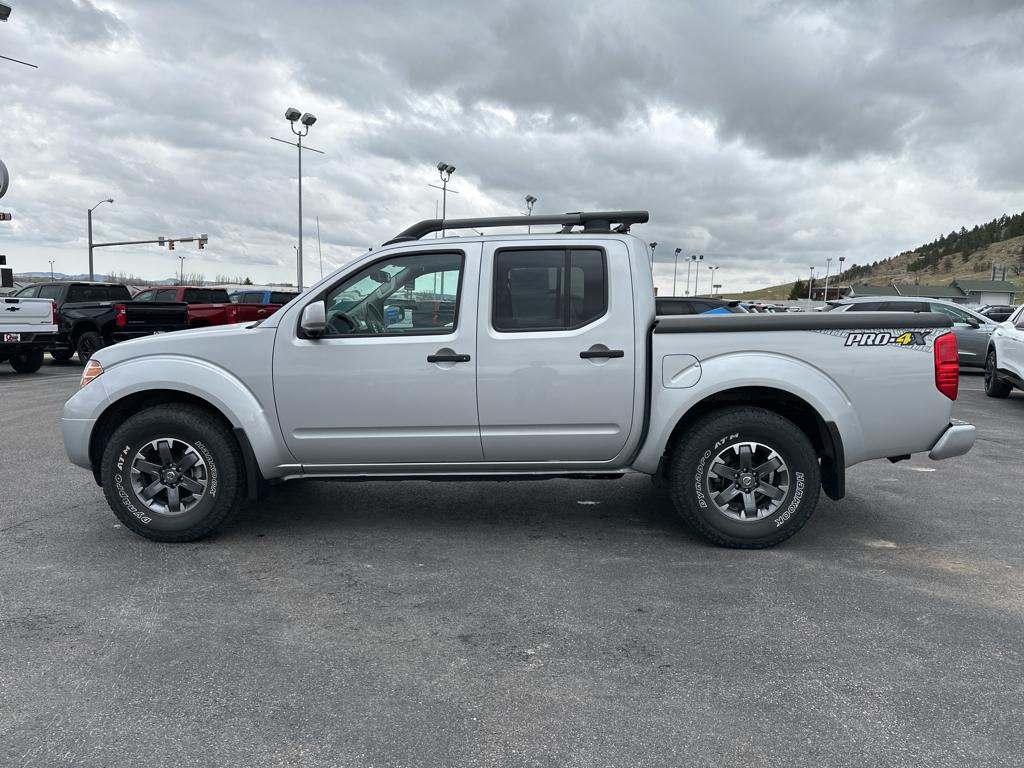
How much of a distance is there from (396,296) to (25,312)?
522 inches

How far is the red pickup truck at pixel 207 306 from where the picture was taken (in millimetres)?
20594

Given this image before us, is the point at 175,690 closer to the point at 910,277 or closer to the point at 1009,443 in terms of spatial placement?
the point at 1009,443

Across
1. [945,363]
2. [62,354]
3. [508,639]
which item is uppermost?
[945,363]

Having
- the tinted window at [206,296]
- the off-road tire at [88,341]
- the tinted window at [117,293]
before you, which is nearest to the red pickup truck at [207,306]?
the tinted window at [206,296]

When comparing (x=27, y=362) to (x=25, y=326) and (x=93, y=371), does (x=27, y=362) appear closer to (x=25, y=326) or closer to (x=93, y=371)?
(x=25, y=326)

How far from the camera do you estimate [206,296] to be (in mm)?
23000

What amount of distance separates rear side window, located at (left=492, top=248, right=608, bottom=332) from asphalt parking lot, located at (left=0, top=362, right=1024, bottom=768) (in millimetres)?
1418

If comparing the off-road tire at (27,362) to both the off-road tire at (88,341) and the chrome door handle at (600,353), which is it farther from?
the chrome door handle at (600,353)

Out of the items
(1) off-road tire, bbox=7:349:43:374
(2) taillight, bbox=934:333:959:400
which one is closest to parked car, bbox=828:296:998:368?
(2) taillight, bbox=934:333:959:400

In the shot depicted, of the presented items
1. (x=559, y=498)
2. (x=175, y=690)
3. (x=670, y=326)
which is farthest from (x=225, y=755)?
(x=559, y=498)

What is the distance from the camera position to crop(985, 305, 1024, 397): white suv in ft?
34.9

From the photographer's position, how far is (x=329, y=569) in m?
4.30

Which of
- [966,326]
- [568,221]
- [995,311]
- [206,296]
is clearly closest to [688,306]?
[966,326]

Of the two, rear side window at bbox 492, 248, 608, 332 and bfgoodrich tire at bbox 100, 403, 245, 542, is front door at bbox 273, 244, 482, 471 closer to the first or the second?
rear side window at bbox 492, 248, 608, 332
